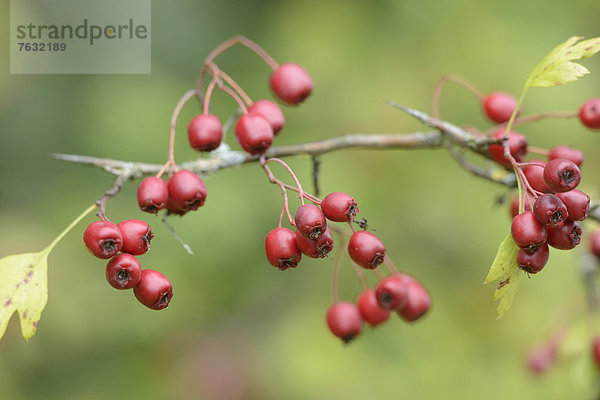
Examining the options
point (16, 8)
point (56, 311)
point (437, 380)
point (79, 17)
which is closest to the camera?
point (56, 311)

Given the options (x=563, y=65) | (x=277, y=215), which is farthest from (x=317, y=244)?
(x=277, y=215)

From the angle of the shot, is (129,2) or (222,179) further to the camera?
(129,2)

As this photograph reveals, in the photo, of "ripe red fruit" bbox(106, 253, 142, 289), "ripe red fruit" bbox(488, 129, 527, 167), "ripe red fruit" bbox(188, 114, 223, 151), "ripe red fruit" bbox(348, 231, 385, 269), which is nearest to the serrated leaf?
"ripe red fruit" bbox(488, 129, 527, 167)

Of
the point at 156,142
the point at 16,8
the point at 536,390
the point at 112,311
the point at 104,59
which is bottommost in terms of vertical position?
the point at 536,390

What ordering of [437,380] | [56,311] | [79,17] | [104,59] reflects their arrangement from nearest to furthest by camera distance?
[56,311], [437,380], [104,59], [79,17]

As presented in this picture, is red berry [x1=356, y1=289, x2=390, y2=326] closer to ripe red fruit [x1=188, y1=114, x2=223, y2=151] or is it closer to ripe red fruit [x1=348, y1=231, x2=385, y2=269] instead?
ripe red fruit [x1=348, y1=231, x2=385, y2=269]

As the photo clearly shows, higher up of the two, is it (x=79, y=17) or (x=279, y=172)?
(x=79, y=17)

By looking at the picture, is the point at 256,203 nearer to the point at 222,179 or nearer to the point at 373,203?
the point at 222,179

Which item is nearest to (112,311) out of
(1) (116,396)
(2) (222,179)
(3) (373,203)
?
(1) (116,396)
